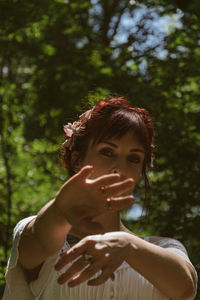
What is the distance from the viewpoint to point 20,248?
1.60m

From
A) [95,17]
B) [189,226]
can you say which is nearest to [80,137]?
[189,226]

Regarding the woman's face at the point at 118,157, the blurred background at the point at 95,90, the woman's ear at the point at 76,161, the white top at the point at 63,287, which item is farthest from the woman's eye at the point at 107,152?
the blurred background at the point at 95,90

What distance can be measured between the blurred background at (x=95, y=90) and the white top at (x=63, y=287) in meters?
1.53

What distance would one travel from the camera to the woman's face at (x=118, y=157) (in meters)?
1.78

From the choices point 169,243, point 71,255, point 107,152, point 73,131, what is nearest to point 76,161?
point 73,131

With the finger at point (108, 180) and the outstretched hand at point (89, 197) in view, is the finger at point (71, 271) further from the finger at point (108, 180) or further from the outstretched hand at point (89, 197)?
the finger at point (108, 180)

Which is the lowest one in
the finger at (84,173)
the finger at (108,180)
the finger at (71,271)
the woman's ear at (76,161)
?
the woman's ear at (76,161)

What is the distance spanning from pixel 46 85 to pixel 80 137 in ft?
8.74

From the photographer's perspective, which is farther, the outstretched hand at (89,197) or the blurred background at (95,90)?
the blurred background at (95,90)

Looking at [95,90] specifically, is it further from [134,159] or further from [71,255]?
[71,255]

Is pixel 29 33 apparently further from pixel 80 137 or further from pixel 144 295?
pixel 144 295

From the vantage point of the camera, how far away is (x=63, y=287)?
175cm

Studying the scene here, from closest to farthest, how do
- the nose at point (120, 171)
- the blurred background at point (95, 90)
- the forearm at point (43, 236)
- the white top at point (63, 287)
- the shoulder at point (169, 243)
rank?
the forearm at point (43, 236) < the white top at point (63, 287) < the nose at point (120, 171) < the shoulder at point (169, 243) < the blurred background at point (95, 90)

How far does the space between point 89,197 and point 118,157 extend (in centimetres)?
43
